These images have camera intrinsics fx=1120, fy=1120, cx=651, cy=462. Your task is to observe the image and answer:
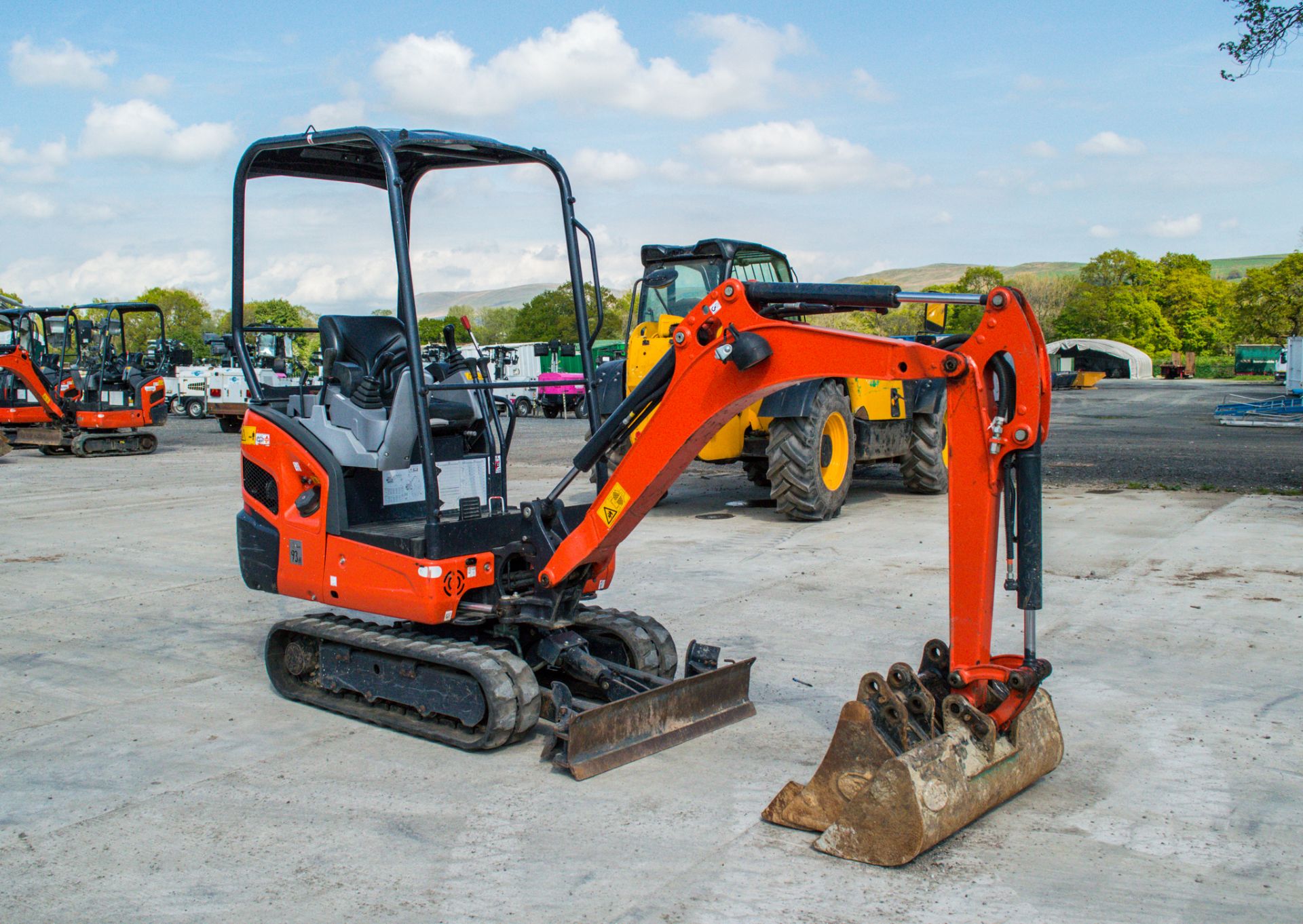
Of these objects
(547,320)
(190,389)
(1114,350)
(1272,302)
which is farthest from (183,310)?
(1272,302)

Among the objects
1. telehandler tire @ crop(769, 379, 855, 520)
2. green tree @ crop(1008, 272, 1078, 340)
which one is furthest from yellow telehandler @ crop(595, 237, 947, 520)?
green tree @ crop(1008, 272, 1078, 340)

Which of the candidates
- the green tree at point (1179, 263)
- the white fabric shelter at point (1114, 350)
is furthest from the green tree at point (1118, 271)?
the white fabric shelter at point (1114, 350)

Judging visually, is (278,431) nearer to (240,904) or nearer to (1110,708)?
(240,904)

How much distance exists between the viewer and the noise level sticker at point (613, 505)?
5055mm

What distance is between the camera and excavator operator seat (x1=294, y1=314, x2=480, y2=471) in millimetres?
5676

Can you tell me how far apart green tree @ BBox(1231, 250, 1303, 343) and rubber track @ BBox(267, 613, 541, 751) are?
246 feet

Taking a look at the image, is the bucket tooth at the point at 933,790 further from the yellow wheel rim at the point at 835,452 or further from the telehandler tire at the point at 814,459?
the yellow wheel rim at the point at 835,452

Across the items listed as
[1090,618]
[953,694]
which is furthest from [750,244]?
[953,694]

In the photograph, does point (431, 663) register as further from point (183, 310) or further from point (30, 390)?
point (183, 310)

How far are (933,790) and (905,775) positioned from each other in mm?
131

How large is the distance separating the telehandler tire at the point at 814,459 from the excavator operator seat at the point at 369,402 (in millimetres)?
5740

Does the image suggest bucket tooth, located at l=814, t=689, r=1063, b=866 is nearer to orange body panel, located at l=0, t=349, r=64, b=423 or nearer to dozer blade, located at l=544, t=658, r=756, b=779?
dozer blade, located at l=544, t=658, r=756, b=779

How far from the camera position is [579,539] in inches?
207

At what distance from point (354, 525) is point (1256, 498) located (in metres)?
10.9
